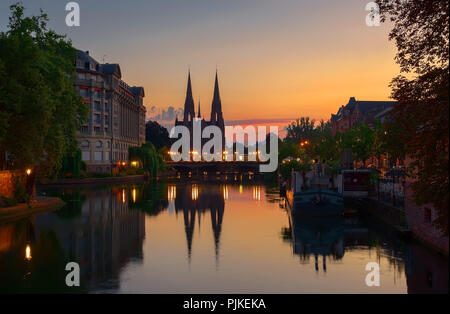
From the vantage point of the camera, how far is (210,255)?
80.4ft

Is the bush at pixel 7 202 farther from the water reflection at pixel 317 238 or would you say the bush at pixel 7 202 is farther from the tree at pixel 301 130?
the tree at pixel 301 130

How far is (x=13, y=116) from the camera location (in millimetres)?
37250

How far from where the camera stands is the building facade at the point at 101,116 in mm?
112062

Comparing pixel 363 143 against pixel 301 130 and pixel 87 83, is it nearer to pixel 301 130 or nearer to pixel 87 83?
pixel 87 83

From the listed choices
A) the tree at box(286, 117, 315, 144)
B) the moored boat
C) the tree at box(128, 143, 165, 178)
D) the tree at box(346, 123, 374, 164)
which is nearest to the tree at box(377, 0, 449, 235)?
the moored boat

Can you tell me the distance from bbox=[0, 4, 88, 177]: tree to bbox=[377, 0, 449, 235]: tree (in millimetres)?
26778

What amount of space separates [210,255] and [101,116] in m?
98.3

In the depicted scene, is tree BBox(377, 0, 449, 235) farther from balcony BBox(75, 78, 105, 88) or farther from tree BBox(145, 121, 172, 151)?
tree BBox(145, 121, 172, 151)

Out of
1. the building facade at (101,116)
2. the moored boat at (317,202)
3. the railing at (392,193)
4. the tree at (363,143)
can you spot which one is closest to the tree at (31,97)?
the moored boat at (317,202)

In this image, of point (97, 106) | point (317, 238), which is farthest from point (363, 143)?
point (97, 106)

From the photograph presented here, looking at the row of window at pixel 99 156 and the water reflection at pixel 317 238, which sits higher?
the row of window at pixel 99 156

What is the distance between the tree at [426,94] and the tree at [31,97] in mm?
26778

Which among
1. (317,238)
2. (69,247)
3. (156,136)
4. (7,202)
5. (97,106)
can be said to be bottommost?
(317,238)

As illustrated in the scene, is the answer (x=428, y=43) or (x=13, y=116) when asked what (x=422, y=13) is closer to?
(x=428, y=43)
